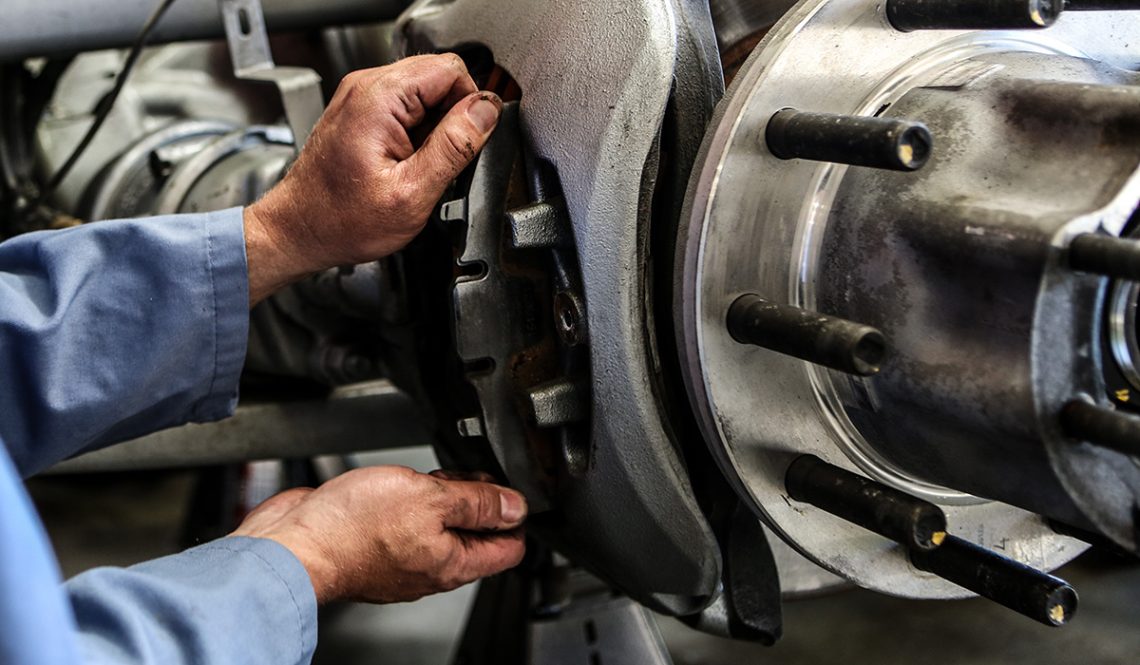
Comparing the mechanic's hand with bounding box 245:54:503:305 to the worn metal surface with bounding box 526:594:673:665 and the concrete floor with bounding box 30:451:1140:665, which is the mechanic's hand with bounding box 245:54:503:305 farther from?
the concrete floor with bounding box 30:451:1140:665

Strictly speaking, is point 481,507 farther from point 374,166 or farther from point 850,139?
point 850,139

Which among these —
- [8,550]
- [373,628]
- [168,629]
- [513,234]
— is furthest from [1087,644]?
[8,550]

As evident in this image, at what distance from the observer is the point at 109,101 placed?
3.71 ft

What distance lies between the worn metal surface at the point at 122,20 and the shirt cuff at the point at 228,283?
0.32 metres

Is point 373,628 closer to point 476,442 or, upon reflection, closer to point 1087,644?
point 476,442

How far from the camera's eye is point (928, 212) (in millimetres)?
A: 551

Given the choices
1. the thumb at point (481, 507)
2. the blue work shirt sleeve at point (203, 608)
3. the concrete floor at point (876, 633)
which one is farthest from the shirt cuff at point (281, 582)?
the concrete floor at point (876, 633)

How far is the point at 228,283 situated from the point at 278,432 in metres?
0.34

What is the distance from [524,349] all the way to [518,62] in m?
0.17

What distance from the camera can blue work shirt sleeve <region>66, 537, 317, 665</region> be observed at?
20.3 inches

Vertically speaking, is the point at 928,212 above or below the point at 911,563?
above

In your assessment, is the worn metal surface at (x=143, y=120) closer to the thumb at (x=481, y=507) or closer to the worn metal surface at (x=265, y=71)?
the worn metal surface at (x=265, y=71)

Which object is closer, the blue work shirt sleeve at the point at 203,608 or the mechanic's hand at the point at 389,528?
the blue work shirt sleeve at the point at 203,608

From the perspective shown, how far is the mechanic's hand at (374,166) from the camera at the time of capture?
0.71m
